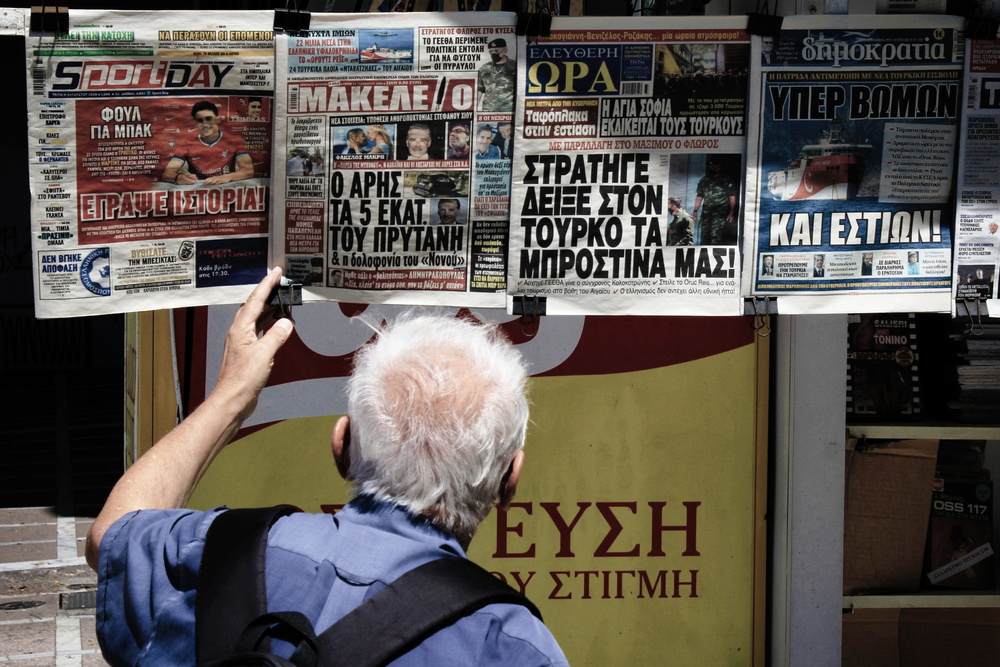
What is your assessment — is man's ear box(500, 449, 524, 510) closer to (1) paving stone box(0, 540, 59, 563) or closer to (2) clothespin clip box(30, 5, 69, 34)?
(2) clothespin clip box(30, 5, 69, 34)

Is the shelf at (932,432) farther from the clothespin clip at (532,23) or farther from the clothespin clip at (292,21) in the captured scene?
the clothespin clip at (292,21)

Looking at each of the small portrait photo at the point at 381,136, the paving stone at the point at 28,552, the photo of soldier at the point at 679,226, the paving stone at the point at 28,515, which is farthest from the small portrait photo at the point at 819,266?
the paving stone at the point at 28,515

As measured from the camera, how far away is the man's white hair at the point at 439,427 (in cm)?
122

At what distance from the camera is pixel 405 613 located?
1.07m

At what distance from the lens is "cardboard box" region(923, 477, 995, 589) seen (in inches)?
111

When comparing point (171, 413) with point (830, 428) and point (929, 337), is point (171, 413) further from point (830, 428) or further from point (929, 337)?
point (929, 337)

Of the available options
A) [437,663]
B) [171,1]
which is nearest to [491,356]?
[437,663]

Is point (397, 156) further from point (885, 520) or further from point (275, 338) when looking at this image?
point (885, 520)

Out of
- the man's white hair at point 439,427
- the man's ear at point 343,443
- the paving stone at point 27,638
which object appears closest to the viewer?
the man's white hair at point 439,427

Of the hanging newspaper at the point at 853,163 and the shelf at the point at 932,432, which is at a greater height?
the hanging newspaper at the point at 853,163

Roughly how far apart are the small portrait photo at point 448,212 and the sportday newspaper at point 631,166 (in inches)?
5.1

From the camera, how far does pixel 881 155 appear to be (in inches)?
84.8

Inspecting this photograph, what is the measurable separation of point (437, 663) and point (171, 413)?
1.80m

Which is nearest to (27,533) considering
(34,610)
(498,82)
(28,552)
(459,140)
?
(28,552)
